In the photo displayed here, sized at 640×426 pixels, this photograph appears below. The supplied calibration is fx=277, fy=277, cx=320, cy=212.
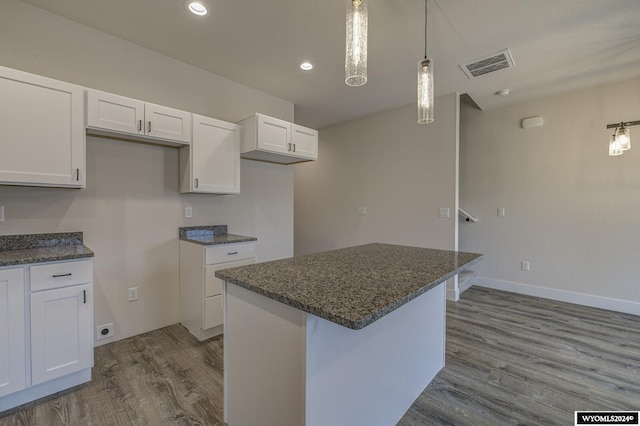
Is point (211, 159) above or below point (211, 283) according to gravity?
above

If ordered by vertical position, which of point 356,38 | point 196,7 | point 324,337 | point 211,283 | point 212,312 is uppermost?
point 196,7

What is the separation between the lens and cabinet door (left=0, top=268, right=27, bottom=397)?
5.15 feet

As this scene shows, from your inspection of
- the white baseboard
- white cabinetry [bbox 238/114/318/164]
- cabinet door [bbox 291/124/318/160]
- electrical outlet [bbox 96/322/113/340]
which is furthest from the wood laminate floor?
cabinet door [bbox 291/124/318/160]

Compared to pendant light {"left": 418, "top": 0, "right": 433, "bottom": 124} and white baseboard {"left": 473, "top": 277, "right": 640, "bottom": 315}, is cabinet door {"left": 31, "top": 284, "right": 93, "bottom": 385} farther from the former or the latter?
white baseboard {"left": 473, "top": 277, "right": 640, "bottom": 315}

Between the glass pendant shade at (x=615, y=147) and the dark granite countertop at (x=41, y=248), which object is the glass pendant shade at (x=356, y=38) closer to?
the dark granite countertop at (x=41, y=248)

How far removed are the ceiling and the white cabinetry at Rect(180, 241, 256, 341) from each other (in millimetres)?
1813

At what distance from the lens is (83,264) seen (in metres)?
1.83

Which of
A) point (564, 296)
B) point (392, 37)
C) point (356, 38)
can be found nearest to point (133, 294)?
point (356, 38)

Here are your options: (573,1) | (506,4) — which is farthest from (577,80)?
(506,4)

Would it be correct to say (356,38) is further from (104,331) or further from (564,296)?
(564,296)

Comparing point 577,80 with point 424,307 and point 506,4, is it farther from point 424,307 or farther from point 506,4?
point 424,307

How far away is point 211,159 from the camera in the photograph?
106 inches

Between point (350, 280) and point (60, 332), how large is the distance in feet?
6.31

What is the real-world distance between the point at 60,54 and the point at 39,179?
1.06 meters
